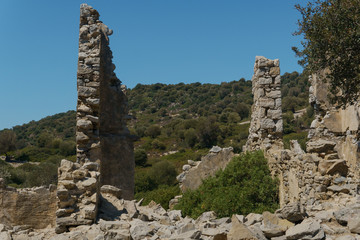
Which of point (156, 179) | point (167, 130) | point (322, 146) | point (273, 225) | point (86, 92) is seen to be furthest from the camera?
point (167, 130)

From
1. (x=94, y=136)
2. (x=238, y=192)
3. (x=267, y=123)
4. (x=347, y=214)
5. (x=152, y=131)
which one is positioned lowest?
(x=238, y=192)

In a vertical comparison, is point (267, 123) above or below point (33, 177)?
above

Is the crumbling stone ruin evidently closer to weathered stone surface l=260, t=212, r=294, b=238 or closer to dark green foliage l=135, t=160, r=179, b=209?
weathered stone surface l=260, t=212, r=294, b=238

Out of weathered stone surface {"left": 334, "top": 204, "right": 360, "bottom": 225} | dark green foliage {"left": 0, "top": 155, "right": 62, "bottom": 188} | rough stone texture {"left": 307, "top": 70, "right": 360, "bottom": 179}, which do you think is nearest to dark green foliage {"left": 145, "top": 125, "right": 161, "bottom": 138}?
dark green foliage {"left": 0, "top": 155, "right": 62, "bottom": 188}

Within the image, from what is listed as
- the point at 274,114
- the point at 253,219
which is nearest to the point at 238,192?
the point at 274,114

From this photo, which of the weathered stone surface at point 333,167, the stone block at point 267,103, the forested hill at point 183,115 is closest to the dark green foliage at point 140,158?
the forested hill at point 183,115

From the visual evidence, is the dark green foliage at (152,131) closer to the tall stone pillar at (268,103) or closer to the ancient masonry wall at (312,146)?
the ancient masonry wall at (312,146)

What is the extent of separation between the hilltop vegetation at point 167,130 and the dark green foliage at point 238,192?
333cm

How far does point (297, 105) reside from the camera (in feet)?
166

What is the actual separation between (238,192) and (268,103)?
9.57 feet

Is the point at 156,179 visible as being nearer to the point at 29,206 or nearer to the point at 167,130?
the point at 167,130

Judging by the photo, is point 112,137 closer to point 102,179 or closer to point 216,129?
point 102,179

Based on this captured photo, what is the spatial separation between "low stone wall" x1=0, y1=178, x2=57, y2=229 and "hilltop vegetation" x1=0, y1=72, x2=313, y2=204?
8.18 m

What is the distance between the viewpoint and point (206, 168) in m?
14.9
